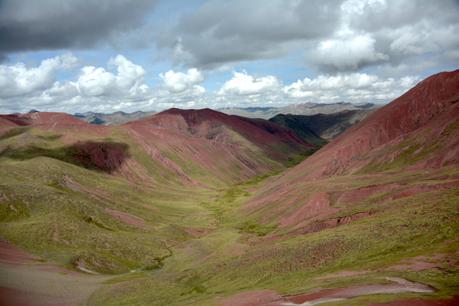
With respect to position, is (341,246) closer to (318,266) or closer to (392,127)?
(318,266)

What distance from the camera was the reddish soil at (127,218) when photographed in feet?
424

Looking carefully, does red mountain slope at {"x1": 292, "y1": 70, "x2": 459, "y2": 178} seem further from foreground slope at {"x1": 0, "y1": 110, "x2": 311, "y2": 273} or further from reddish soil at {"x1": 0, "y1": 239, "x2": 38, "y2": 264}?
reddish soil at {"x1": 0, "y1": 239, "x2": 38, "y2": 264}

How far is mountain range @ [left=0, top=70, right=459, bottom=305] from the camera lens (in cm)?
5112

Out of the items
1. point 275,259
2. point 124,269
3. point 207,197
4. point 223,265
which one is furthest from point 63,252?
point 207,197

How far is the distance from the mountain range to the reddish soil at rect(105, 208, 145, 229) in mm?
1300

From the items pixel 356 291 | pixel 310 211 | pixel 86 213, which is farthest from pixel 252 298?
pixel 86 213

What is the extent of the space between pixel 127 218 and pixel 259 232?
44.5m

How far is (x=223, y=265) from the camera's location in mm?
79250

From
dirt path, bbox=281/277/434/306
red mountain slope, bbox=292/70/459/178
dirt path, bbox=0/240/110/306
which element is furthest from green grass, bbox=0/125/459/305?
red mountain slope, bbox=292/70/459/178

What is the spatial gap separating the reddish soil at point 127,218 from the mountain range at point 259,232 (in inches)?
51.2

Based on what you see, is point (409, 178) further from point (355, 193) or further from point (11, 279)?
point (11, 279)

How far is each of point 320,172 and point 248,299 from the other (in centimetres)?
11822

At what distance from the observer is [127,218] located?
13175cm

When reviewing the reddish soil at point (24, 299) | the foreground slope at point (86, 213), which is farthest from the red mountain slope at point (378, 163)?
the reddish soil at point (24, 299)
